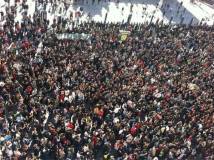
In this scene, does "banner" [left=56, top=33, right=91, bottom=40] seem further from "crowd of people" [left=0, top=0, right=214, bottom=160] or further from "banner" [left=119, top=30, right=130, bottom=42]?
"banner" [left=119, top=30, right=130, bottom=42]

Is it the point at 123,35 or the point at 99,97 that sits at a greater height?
the point at 123,35

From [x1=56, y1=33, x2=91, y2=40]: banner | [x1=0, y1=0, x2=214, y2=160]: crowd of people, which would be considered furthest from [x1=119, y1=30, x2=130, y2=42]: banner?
[x1=56, y1=33, x2=91, y2=40]: banner

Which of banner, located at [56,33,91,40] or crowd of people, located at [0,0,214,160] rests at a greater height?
banner, located at [56,33,91,40]

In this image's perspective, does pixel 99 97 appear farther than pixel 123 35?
No

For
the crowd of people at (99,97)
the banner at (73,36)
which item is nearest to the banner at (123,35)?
the crowd of people at (99,97)

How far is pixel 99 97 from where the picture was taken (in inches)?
1155

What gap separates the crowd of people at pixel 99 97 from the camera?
25500 mm

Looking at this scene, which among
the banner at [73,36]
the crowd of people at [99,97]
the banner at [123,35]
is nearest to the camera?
the crowd of people at [99,97]

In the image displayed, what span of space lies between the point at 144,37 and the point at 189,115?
13511 millimetres

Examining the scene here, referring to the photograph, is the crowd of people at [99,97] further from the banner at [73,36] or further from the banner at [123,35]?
the banner at [73,36]

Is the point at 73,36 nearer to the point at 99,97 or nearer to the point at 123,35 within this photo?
the point at 123,35

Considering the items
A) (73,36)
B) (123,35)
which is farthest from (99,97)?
(123,35)

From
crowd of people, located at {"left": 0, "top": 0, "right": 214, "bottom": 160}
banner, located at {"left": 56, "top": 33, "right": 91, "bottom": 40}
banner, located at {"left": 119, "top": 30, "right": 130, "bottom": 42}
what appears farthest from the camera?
banner, located at {"left": 119, "top": 30, "right": 130, "bottom": 42}

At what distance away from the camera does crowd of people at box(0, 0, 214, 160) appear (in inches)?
1004
